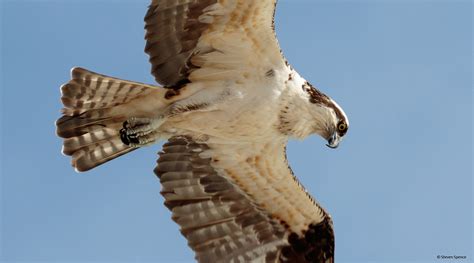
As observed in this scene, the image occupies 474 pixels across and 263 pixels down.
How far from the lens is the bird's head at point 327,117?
10.7 m

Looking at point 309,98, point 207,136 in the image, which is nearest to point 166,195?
point 207,136

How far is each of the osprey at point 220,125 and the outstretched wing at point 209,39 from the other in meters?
0.01

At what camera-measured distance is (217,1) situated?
1022 cm

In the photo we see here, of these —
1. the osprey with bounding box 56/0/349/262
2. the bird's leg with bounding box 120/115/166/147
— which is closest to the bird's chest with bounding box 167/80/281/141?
the osprey with bounding box 56/0/349/262

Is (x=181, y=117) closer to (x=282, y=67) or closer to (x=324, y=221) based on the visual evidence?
(x=282, y=67)

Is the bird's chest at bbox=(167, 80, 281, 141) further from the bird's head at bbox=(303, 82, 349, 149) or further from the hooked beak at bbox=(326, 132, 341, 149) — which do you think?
the hooked beak at bbox=(326, 132, 341, 149)

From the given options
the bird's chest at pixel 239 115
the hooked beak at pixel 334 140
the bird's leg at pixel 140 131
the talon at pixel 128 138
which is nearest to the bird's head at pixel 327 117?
the hooked beak at pixel 334 140

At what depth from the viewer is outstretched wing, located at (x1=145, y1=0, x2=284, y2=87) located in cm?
1030

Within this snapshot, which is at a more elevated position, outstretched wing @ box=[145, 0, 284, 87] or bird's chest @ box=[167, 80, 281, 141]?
outstretched wing @ box=[145, 0, 284, 87]

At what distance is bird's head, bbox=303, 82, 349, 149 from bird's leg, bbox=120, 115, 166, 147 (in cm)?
213

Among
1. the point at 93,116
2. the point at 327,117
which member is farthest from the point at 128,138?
the point at 327,117

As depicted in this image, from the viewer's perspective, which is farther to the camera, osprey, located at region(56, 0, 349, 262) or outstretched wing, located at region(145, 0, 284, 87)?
osprey, located at region(56, 0, 349, 262)

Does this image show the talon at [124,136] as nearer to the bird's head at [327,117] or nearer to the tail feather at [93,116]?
the tail feather at [93,116]

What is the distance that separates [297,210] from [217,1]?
3.58m
